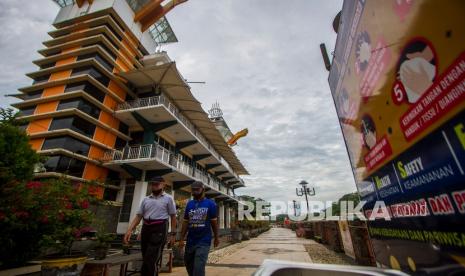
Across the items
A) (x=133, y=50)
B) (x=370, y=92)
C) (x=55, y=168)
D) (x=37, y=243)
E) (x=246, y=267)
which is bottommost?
(x=246, y=267)

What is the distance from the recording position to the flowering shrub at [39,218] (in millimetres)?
3775

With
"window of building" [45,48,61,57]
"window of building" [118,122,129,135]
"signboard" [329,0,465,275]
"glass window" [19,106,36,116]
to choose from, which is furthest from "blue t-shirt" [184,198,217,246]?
"window of building" [45,48,61,57]

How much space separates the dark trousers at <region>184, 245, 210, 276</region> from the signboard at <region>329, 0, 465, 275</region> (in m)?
2.14

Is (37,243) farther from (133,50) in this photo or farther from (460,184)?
(133,50)

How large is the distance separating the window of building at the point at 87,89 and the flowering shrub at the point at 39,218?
1003 centimetres

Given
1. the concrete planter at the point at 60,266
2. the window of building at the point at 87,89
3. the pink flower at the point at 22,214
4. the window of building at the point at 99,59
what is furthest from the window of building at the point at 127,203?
the concrete planter at the point at 60,266

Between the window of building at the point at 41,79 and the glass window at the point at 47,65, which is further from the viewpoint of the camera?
the glass window at the point at 47,65

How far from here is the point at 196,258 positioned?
297 centimetres

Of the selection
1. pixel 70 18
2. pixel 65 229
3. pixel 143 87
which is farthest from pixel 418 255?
pixel 70 18

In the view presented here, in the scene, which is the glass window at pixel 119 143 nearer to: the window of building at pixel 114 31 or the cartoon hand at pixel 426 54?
the window of building at pixel 114 31

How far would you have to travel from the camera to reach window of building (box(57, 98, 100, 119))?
39.7ft

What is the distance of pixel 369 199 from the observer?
2.12m

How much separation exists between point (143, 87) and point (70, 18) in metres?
8.27

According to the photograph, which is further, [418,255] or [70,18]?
[70,18]
